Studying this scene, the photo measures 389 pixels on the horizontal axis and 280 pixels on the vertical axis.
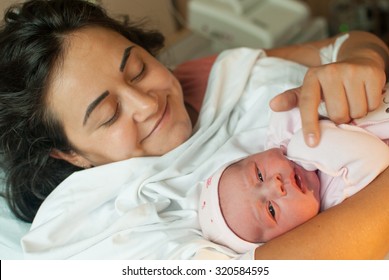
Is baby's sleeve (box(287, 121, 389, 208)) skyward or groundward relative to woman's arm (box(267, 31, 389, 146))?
groundward

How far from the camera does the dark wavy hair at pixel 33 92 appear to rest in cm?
117

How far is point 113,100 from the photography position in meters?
1.14

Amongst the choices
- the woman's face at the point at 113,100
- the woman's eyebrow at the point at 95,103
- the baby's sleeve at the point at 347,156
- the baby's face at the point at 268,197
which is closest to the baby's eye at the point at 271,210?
the baby's face at the point at 268,197

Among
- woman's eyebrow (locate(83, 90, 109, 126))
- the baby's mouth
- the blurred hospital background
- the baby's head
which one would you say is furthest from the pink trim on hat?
the blurred hospital background

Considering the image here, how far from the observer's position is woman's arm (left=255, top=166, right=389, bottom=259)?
905 millimetres

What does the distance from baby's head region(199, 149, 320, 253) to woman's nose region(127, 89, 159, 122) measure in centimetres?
25

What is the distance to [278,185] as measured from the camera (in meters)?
0.99

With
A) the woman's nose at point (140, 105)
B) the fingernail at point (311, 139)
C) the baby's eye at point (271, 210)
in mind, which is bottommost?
the baby's eye at point (271, 210)

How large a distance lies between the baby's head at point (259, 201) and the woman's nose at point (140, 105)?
0.81ft

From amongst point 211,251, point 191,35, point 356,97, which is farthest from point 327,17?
point 211,251

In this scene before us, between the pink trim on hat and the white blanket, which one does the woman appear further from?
the pink trim on hat

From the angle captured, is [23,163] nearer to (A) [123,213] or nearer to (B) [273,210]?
(A) [123,213]

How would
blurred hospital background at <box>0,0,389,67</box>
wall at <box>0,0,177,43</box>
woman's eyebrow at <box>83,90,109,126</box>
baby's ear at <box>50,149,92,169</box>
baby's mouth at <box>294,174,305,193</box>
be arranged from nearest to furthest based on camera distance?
baby's mouth at <box>294,174,305,193</box> < woman's eyebrow at <box>83,90,109,126</box> < baby's ear at <box>50,149,92,169</box> < wall at <box>0,0,177,43</box> < blurred hospital background at <box>0,0,389,67</box>

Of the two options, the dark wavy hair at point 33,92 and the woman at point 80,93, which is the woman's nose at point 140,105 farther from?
Result: the dark wavy hair at point 33,92
